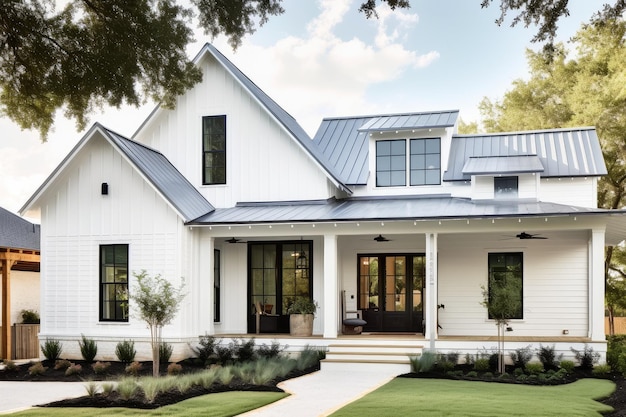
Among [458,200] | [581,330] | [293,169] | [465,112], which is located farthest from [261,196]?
[465,112]

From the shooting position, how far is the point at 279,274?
21.1 meters

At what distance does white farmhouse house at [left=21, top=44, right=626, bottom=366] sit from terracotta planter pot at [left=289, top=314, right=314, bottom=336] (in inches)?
28.3

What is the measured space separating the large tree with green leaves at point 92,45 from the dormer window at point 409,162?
961 centimetres

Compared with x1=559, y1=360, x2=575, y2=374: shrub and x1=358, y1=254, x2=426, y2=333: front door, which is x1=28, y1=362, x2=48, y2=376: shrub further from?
x1=559, y1=360, x2=575, y2=374: shrub

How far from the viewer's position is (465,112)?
3812cm

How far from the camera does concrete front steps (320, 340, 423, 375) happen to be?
17.0 meters

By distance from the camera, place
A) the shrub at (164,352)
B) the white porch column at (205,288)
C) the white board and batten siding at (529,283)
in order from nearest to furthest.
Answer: the shrub at (164,352) → the white porch column at (205,288) → the white board and batten siding at (529,283)

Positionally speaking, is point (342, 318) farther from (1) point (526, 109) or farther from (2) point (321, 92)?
(1) point (526, 109)

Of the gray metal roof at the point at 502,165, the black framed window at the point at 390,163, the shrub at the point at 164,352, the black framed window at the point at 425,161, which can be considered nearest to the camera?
the shrub at the point at 164,352

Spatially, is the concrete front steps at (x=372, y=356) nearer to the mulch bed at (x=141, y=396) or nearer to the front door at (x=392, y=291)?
the mulch bed at (x=141, y=396)

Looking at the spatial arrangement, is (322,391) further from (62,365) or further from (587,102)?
(587,102)

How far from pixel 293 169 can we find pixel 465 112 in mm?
19524

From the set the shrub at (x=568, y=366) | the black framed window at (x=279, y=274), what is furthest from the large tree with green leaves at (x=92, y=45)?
the shrub at (x=568, y=366)

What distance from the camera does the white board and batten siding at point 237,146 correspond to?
2070cm
